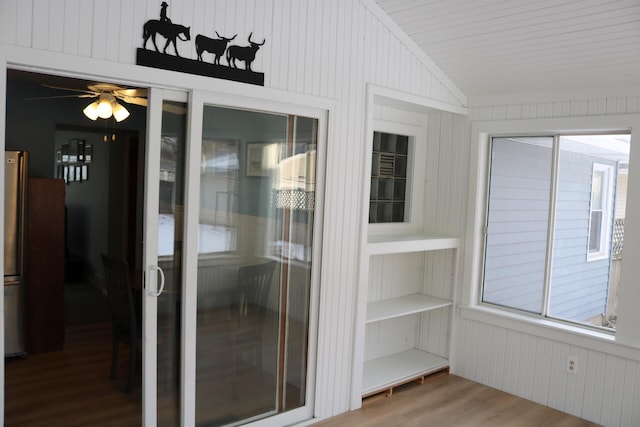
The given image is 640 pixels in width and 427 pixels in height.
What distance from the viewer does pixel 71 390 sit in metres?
3.89

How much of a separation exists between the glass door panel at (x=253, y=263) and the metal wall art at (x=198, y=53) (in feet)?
0.65

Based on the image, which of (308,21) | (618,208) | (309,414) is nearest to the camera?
(308,21)

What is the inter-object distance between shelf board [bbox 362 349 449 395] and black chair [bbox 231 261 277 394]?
3.76 feet

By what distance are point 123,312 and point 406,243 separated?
6.90 ft

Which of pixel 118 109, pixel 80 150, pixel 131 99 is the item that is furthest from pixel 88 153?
pixel 131 99

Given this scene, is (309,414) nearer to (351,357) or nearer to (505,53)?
(351,357)

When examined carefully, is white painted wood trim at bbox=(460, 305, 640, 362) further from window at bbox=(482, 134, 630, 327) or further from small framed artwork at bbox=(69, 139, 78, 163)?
small framed artwork at bbox=(69, 139, 78, 163)

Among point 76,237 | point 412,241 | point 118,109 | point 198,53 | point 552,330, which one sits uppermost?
point 198,53

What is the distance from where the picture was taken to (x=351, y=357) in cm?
387

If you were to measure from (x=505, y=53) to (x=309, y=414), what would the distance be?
283 cm

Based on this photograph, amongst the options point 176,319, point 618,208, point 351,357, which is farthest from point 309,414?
point 618,208

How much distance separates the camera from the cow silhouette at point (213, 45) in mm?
2883

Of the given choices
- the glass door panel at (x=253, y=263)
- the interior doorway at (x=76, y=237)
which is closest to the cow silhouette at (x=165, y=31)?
the glass door panel at (x=253, y=263)

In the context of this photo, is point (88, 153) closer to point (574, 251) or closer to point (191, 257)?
point (191, 257)
